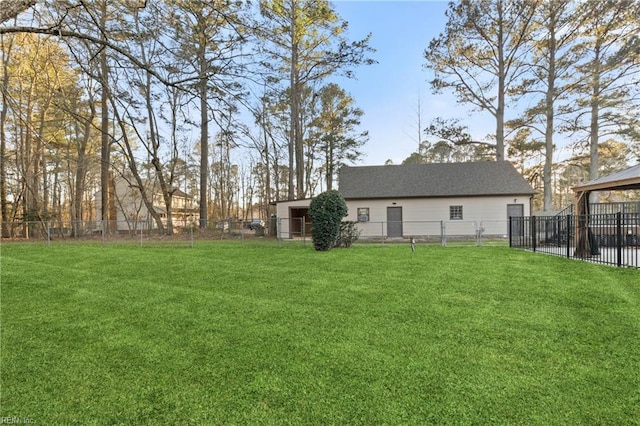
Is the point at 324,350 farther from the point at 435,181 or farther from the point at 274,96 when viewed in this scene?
the point at 435,181

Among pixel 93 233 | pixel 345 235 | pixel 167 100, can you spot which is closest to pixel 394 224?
pixel 345 235

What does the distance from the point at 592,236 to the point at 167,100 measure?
1189 centimetres

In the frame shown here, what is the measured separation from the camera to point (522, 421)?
2.06 m

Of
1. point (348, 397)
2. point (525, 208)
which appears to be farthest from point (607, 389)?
point (525, 208)

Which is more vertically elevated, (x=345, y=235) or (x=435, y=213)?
(x=435, y=213)

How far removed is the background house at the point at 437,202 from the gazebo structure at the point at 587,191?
25.8ft

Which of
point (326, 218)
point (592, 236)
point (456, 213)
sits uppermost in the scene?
point (456, 213)

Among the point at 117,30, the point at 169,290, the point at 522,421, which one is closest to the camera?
the point at 522,421

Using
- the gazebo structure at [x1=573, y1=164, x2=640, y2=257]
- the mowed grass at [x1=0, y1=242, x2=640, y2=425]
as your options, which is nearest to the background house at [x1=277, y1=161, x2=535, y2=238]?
the gazebo structure at [x1=573, y1=164, x2=640, y2=257]

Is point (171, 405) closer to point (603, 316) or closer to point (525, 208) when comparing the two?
point (603, 316)

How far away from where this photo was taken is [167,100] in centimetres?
715

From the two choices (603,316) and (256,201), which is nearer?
(603,316)

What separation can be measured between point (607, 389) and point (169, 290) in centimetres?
596

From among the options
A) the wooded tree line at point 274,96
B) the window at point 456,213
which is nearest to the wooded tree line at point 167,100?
the wooded tree line at point 274,96
